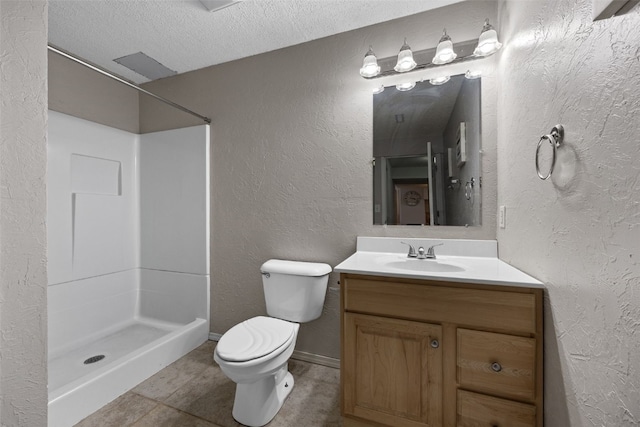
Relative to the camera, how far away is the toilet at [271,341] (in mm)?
1240

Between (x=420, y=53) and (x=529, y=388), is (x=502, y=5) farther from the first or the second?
(x=529, y=388)

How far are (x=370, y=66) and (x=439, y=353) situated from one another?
156 cm

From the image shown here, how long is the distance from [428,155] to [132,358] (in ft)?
7.23

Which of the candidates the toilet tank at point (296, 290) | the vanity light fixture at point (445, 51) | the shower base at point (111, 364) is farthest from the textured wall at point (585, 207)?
the shower base at point (111, 364)

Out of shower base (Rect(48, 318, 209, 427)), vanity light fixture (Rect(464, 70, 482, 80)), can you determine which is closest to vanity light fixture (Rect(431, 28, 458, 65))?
vanity light fixture (Rect(464, 70, 482, 80))

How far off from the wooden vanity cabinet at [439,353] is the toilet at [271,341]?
1.21 feet

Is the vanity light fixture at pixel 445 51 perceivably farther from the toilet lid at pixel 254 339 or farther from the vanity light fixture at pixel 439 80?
the toilet lid at pixel 254 339

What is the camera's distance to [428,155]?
5.40 feet

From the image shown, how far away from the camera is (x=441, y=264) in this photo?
4.70ft

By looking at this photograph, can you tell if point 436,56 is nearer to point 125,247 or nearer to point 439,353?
point 439,353

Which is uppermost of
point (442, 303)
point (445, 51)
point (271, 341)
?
point (445, 51)

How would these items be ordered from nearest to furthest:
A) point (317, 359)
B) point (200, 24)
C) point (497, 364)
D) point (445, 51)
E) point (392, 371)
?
point (497, 364)
point (392, 371)
point (445, 51)
point (200, 24)
point (317, 359)

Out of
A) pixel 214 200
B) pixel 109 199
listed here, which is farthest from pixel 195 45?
pixel 109 199

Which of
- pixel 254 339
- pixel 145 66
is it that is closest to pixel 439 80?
pixel 254 339
